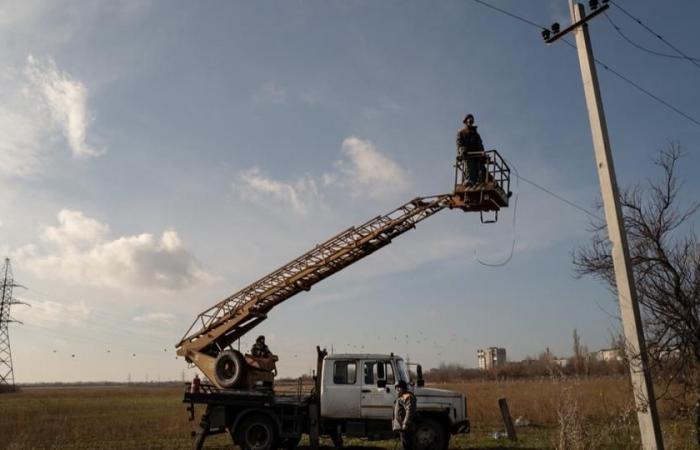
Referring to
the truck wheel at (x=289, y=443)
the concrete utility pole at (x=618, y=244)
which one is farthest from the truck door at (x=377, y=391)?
the concrete utility pole at (x=618, y=244)

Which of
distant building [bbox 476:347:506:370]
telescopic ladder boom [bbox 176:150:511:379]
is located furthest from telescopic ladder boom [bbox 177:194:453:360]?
distant building [bbox 476:347:506:370]

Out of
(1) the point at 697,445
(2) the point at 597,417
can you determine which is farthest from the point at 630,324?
(2) the point at 597,417

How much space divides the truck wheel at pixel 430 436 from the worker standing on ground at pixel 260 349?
4.35 m

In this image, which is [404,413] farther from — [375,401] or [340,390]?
[340,390]

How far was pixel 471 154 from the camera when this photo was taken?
13.0 m

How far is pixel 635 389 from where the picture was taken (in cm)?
877

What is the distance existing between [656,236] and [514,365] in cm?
7477

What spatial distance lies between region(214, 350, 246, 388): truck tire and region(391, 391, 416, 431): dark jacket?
4.74m

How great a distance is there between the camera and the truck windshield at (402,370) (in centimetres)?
1320

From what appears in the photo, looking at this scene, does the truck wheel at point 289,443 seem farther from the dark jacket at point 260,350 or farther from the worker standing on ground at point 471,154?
the worker standing on ground at point 471,154

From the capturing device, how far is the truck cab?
12852mm

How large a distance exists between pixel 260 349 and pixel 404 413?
515 centimetres

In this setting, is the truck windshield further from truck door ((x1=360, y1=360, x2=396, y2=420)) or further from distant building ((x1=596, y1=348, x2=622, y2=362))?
distant building ((x1=596, y1=348, x2=622, y2=362))

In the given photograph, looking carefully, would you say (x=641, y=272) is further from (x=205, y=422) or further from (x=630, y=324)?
(x=205, y=422)
